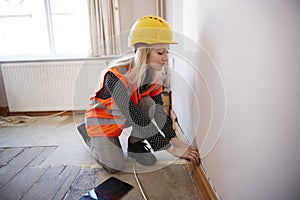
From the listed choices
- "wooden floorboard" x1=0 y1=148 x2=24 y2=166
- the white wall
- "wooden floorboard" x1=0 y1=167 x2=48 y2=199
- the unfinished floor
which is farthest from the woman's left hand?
"wooden floorboard" x1=0 y1=148 x2=24 y2=166

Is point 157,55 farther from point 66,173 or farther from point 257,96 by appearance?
point 66,173

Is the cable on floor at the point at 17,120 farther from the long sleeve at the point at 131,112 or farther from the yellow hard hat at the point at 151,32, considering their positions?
the yellow hard hat at the point at 151,32

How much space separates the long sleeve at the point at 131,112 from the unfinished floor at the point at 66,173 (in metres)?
0.18

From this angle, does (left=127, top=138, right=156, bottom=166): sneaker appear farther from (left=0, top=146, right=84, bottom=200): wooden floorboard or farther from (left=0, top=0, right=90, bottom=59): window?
(left=0, top=0, right=90, bottom=59): window

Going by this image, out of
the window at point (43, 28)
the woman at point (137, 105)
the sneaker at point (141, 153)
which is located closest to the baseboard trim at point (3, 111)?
the window at point (43, 28)

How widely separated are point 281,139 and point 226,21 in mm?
423

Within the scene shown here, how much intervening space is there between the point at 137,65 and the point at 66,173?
0.74 metres

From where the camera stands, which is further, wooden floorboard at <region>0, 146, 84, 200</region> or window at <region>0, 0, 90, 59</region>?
window at <region>0, 0, 90, 59</region>

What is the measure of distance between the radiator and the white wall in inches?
66.5

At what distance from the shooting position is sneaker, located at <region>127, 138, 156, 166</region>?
1.36m

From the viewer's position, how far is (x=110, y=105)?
1.25 metres

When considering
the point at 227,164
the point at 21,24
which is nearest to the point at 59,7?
the point at 21,24

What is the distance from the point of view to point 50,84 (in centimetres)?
236

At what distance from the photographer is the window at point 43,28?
2.39 meters
